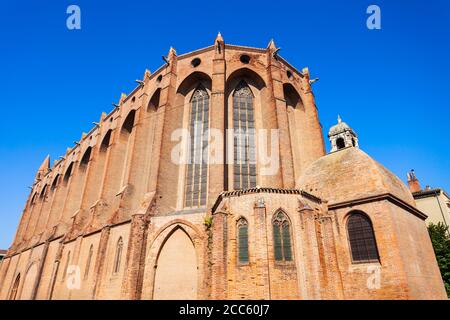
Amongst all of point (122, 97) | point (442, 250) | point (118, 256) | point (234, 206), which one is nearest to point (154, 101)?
point (122, 97)

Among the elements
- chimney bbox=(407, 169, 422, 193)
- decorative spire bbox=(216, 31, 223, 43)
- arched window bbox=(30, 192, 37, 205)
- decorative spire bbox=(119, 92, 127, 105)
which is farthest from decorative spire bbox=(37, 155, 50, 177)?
chimney bbox=(407, 169, 422, 193)

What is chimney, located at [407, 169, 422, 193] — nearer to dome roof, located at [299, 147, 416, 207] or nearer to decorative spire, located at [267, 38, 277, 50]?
dome roof, located at [299, 147, 416, 207]

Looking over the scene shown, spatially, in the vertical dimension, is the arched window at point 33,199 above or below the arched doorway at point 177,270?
above

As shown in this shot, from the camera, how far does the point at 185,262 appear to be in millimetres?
13016

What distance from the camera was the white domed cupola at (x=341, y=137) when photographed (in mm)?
16656

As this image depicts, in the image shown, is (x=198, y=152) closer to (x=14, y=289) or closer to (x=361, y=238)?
(x=361, y=238)

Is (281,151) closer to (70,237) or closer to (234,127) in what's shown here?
(234,127)

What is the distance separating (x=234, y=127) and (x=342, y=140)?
6.31m

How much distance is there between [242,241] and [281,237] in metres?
1.51

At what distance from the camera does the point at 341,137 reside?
1697cm

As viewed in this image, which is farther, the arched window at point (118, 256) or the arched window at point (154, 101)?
the arched window at point (154, 101)

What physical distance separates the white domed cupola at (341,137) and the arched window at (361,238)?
209 inches


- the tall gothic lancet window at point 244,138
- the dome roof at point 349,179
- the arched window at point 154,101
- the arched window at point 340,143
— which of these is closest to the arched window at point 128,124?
the arched window at point 154,101

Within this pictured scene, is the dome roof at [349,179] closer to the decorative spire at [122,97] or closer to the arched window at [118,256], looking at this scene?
the arched window at [118,256]
